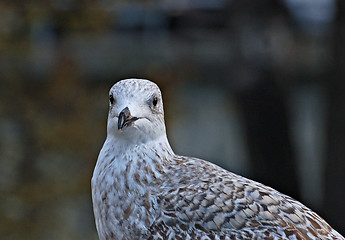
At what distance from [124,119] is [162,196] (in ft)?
1.44

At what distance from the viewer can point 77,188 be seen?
320 inches

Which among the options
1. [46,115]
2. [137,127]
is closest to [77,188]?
[46,115]

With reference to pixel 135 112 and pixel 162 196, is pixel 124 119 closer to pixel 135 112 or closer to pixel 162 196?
pixel 135 112

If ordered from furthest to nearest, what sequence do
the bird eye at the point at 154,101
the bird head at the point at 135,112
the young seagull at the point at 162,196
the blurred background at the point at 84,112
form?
1. the blurred background at the point at 84,112
2. the bird eye at the point at 154,101
3. the bird head at the point at 135,112
4. the young seagull at the point at 162,196

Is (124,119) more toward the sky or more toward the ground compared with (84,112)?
more toward the sky

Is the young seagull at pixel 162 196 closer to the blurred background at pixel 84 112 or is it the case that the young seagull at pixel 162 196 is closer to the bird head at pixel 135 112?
the bird head at pixel 135 112

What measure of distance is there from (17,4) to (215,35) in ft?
16.7

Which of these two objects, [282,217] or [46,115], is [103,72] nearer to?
[46,115]

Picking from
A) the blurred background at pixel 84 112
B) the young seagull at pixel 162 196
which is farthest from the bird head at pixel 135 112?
the blurred background at pixel 84 112

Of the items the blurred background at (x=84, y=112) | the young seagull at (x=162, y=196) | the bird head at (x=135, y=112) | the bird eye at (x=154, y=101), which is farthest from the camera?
the blurred background at (x=84, y=112)

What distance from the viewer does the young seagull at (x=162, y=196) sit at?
3.38 metres

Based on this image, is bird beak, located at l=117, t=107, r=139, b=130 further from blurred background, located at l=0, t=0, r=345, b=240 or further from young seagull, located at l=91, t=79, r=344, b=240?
blurred background, located at l=0, t=0, r=345, b=240

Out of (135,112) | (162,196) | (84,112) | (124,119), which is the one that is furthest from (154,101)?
(84,112)

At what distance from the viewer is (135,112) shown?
3539 mm
